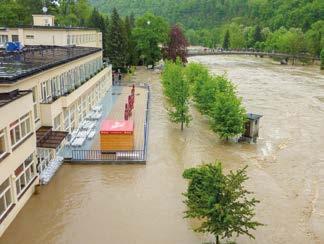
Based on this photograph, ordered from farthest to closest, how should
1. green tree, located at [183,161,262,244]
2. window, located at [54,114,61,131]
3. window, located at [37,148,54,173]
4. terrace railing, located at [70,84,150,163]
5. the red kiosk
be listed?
the red kiosk
terrace railing, located at [70,84,150,163]
window, located at [54,114,61,131]
window, located at [37,148,54,173]
green tree, located at [183,161,262,244]

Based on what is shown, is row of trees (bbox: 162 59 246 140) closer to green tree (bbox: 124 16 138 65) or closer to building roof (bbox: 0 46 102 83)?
building roof (bbox: 0 46 102 83)

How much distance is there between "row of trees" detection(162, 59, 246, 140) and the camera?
30.4 m

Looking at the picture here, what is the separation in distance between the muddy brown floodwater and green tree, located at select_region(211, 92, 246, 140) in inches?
42.9

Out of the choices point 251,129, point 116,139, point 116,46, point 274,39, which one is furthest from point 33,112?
point 274,39

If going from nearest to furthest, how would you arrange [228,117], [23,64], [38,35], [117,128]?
[23,64]
[117,128]
[228,117]
[38,35]

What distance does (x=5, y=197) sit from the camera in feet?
57.1

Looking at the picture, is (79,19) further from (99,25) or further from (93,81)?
(93,81)

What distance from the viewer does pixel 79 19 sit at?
89562mm

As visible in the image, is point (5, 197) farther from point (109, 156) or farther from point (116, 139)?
point (116, 139)

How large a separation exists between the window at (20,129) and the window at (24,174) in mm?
1303

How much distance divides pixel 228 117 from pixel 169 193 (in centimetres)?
1066

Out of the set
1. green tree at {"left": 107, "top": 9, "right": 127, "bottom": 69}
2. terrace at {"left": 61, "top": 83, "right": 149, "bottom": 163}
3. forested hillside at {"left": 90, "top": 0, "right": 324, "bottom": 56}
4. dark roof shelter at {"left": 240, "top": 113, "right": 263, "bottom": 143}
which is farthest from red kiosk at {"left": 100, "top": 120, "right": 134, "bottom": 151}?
forested hillside at {"left": 90, "top": 0, "right": 324, "bottom": 56}

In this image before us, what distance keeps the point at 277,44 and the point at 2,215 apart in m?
113

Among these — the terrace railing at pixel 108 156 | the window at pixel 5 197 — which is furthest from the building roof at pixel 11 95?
the terrace railing at pixel 108 156
